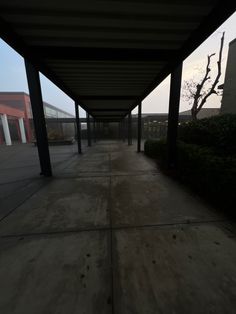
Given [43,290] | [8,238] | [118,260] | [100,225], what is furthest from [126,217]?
[8,238]

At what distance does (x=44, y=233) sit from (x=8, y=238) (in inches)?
17.1

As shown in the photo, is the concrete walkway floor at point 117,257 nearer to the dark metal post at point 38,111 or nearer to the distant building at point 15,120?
the dark metal post at point 38,111

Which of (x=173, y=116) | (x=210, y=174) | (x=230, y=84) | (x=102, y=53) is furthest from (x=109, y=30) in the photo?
(x=230, y=84)

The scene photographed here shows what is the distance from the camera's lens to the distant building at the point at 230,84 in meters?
6.86

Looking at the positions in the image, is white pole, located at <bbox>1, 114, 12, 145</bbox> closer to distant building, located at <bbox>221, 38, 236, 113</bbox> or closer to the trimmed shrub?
the trimmed shrub

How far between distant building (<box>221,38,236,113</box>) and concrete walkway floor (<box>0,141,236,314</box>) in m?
6.28

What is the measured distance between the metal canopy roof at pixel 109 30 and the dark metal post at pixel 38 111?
1.18 ft

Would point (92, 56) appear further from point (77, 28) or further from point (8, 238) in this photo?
point (8, 238)

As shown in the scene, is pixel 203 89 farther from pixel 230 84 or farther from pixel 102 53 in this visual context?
pixel 102 53

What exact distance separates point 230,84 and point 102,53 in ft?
22.7

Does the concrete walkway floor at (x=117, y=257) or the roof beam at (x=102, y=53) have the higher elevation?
the roof beam at (x=102, y=53)

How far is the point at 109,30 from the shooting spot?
245 cm

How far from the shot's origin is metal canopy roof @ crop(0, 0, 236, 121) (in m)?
1.97

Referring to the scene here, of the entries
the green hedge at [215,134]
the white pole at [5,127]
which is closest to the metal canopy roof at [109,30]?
the green hedge at [215,134]
